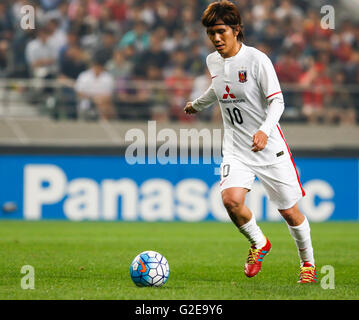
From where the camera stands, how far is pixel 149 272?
629cm

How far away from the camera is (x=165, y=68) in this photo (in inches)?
631

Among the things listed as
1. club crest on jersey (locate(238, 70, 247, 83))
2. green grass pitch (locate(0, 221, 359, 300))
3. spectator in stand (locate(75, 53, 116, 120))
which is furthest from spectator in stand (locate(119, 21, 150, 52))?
club crest on jersey (locate(238, 70, 247, 83))

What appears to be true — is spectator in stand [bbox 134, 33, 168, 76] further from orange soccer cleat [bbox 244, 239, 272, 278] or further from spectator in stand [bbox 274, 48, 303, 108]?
orange soccer cleat [bbox 244, 239, 272, 278]

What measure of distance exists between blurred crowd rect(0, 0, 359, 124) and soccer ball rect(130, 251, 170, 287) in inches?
329

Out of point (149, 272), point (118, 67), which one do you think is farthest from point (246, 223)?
point (118, 67)

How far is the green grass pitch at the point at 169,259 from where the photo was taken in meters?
5.95

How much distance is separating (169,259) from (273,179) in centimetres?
220

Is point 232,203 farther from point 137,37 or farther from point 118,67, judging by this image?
point 137,37

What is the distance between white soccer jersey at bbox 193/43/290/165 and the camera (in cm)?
670

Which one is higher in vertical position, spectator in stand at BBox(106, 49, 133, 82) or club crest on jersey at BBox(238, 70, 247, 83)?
spectator in stand at BBox(106, 49, 133, 82)

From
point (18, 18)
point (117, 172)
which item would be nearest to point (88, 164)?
point (117, 172)

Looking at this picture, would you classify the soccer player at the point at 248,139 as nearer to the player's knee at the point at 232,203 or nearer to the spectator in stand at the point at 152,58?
the player's knee at the point at 232,203

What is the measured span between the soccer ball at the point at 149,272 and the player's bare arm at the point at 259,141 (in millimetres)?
1195
